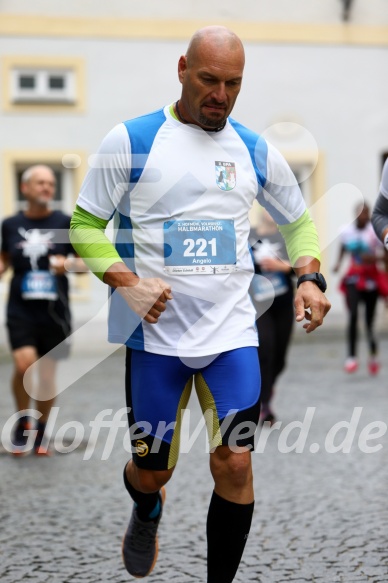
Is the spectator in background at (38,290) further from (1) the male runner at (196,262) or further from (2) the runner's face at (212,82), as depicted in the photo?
(2) the runner's face at (212,82)

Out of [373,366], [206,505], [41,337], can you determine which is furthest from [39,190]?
[373,366]

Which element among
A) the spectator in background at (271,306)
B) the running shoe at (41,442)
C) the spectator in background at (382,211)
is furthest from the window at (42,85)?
the spectator in background at (382,211)

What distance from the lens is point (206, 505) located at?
595cm

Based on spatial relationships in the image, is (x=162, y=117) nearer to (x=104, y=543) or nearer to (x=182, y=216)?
(x=182, y=216)

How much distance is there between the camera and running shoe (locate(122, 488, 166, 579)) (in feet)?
14.4

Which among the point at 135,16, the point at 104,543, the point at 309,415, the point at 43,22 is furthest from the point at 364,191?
the point at 104,543

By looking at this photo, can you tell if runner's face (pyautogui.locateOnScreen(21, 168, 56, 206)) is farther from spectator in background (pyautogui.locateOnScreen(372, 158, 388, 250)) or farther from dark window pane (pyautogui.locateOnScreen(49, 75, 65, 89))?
dark window pane (pyautogui.locateOnScreen(49, 75, 65, 89))

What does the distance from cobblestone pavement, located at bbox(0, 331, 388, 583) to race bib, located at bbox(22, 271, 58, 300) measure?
1068 millimetres

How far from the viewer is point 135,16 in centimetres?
1936

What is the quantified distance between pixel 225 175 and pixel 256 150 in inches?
8.3

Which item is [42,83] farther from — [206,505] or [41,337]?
[206,505]

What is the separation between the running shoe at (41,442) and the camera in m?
7.68

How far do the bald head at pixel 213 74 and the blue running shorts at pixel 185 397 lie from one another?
84 centimetres

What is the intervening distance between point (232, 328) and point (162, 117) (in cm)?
79
